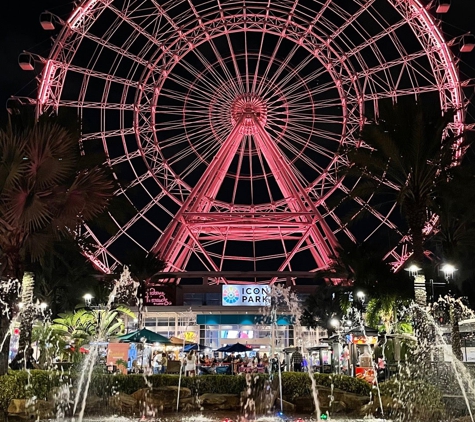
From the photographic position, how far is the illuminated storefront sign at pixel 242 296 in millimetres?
45938

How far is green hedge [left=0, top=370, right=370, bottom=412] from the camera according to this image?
14.5 m

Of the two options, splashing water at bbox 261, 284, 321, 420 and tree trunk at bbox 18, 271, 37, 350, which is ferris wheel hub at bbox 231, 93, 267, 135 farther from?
tree trunk at bbox 18, 271, 37, 350

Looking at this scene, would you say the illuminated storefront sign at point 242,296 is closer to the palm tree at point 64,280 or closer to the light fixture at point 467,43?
the palm tree at point 64,280

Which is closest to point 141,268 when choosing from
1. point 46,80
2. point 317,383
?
point 46,80

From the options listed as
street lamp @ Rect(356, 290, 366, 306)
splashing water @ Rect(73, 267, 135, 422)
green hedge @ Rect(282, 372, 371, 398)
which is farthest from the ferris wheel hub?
green hedge @ Rect(282, 372, 371, 398)

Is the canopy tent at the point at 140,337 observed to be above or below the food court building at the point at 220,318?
below

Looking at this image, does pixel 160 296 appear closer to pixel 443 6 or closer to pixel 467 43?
pixel 467 43

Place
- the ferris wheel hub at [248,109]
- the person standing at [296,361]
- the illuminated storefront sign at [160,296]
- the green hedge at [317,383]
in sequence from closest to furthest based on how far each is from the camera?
1. the green hedge at [317,383]
2. the person standing at [296,361]
3. the ferris wheel hub at [248,109]
4. the illuminated storefront sign at [160,296]

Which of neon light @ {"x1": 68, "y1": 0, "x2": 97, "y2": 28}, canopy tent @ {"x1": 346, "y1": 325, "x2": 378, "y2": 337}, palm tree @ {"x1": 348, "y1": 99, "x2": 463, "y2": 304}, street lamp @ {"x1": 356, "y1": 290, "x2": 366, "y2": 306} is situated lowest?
canopy tent @ {"x1": 346, "y1": 325, "x2": 378, "y2": 337}

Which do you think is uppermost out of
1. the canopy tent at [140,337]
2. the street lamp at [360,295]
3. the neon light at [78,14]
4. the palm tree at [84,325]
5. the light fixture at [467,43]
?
the neon light at [78,14]

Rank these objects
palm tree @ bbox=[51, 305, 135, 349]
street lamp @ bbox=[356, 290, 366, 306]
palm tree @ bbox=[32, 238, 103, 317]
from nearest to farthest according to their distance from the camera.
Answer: palm tree @ bbox=[32, 238, 103, 317] < palm tree @ bbox=[51, 305, 135, 349] < street lamp @ bbox=[356, 290, 366, 306]

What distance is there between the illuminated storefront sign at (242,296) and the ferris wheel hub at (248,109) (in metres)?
15.8

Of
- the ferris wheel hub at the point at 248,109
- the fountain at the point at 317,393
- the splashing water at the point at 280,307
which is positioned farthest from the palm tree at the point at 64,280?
the splashing water at the point at 280,307

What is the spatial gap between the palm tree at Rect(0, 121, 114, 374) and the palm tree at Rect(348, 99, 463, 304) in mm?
8042
